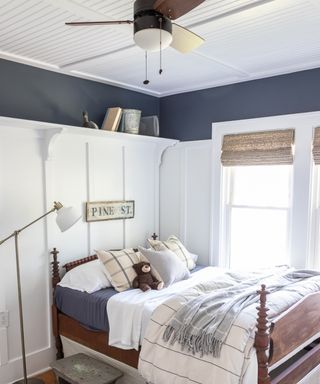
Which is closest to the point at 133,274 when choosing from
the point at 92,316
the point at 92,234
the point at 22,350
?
the point at 92,316

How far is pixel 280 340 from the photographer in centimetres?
214

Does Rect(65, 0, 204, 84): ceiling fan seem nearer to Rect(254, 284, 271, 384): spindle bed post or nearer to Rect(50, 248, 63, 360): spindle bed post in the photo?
Rect(254, 284, 271, 384): spindle bed post

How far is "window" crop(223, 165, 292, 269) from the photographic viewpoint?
137 inches

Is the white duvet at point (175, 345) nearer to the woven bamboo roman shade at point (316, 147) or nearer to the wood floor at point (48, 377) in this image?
the wood floor at point (48, 377)

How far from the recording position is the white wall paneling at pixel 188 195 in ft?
13.0

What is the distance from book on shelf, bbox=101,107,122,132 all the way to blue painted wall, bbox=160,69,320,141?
0.85 meters

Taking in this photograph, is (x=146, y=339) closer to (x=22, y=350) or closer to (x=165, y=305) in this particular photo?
(x=165, y=305)

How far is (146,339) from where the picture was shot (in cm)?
238

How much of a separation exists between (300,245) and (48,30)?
2657 mm

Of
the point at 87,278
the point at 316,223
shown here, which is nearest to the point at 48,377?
the point at 87,278

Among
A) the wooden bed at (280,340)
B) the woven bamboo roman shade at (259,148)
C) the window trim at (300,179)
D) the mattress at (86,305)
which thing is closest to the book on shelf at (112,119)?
the woven bamboo roman shade at (259,148)

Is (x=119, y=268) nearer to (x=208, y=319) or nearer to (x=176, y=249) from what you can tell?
(x=176, y=249)

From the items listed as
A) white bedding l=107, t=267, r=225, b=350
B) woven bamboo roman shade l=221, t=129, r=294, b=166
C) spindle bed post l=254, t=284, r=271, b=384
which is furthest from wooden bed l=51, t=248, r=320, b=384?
woven bamboo roman shade l=221, t=129, r=294, b=166

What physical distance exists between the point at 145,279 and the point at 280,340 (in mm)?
1221
